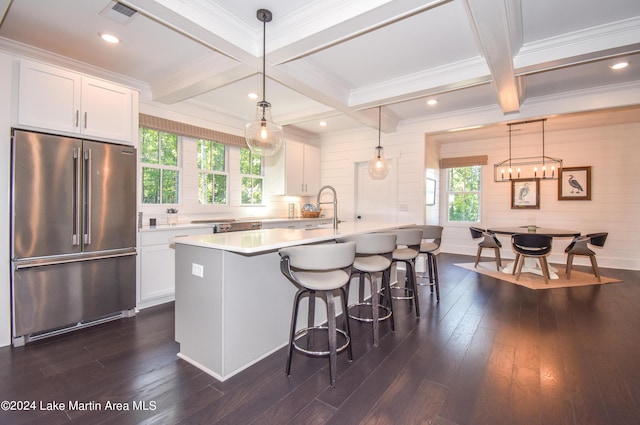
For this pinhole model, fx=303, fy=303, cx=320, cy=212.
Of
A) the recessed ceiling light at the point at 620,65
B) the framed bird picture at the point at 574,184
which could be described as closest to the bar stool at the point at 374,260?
the recessed ceiling light at the point at 620,65

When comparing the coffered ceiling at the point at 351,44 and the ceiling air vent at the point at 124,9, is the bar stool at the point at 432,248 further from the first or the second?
the ceiling air vent at the point at 124,9

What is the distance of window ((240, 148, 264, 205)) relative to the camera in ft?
17.8

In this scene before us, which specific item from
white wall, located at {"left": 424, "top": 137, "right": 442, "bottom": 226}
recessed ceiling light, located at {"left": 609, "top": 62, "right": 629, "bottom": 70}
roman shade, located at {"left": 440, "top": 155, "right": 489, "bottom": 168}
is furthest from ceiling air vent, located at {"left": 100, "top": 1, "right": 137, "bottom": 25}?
roman shade, located at {"left": 440, "top": 155, "right": 489, "bottom": 168}

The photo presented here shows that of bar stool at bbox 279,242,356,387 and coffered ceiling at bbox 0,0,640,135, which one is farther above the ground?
coffered ceiling at bbox 0,0,640,135

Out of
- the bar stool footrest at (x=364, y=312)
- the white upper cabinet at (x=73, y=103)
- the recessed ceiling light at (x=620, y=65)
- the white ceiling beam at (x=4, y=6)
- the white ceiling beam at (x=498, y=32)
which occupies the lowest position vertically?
the bar stool footrest at (x=364, y=312)

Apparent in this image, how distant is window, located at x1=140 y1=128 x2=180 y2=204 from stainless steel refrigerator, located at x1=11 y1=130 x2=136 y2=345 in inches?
35.3

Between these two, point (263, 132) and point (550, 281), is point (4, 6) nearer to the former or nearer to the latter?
point (263, 132)

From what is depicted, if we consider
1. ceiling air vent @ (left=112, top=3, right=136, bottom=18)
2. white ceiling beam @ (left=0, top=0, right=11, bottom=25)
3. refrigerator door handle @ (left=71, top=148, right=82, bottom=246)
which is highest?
ceiling air vent @ (left=112, top=3, right=136, bottom=18)

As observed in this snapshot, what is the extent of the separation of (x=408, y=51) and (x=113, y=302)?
4.02 meters

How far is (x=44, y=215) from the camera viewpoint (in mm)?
2648

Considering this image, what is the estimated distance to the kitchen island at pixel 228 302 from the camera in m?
2.05

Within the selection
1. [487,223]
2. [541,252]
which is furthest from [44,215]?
[487,223]

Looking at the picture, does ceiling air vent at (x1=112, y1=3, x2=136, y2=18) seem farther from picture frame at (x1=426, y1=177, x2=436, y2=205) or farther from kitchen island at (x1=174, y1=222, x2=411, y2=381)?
picture frame at (x1=426, y1=177, x2=436, y2=205)

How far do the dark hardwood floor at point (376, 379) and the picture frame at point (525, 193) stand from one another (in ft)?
12.5
